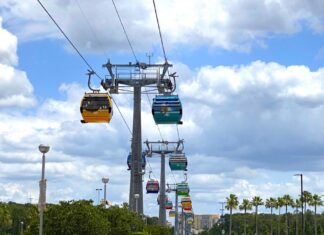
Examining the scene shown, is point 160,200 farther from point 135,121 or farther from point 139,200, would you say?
point 135,121

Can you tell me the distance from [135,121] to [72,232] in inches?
726

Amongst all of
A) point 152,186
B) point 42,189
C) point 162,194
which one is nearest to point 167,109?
point 42,189

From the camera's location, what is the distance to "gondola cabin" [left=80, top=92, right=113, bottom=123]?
42375 millimetres

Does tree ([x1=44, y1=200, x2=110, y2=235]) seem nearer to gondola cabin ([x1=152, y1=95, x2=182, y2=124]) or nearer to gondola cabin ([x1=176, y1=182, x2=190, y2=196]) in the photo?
gondola cabin ([x1=152, y1=95, x2=182, y2=124])

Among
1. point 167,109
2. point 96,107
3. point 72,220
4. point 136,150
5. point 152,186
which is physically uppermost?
point 167,109

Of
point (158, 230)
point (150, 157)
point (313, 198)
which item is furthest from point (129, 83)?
point (313, 198)

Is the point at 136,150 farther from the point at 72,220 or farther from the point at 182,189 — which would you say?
the point at 182,189

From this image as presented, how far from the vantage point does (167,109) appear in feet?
156

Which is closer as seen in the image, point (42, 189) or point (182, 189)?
point (42, 189)

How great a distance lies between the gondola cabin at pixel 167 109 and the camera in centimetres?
4759

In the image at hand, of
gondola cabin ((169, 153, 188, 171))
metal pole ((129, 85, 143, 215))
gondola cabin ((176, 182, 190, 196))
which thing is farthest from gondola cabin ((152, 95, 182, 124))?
gondola cabin ((176, 182, 190, 196))

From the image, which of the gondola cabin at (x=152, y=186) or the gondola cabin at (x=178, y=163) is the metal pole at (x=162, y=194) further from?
the gondola cabin at (x=178, y=163)

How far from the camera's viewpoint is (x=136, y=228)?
62.2 metres

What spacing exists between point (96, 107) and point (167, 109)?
659cm
